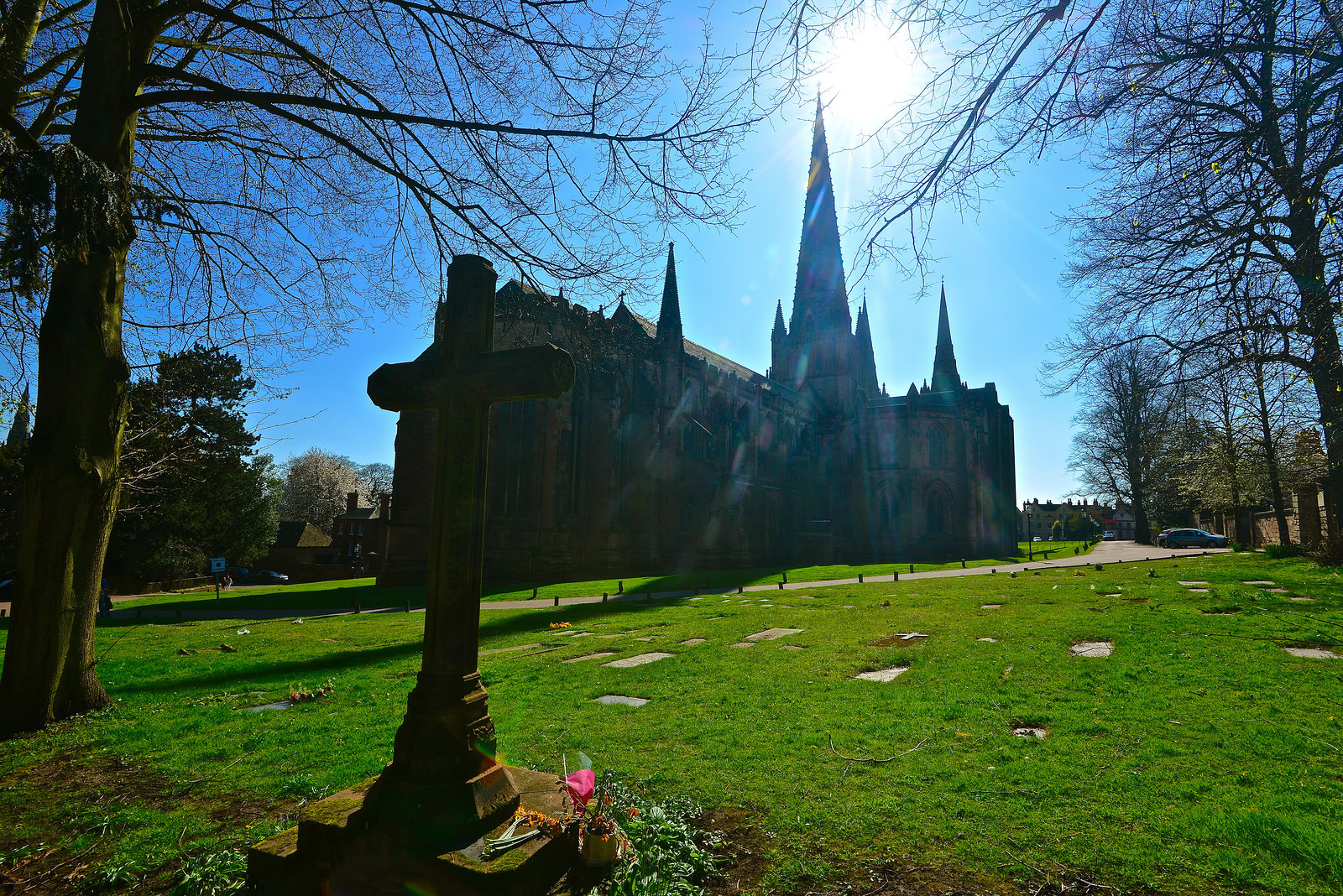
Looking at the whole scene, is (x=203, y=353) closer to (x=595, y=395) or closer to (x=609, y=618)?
(x=609, y=618)

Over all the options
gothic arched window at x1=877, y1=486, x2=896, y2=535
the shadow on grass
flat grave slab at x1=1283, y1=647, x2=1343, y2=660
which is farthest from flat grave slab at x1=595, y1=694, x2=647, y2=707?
gothic arched window at x1=877, y1=486, x2=896, y2=535

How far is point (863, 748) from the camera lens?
14.5 ft

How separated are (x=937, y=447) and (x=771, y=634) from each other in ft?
144

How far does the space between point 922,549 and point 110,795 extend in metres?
48.7

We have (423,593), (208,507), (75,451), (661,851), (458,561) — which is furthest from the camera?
(208,507)

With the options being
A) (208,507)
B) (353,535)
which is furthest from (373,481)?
(208,507)

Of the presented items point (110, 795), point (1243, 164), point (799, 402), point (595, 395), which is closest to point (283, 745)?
point (110, 795)

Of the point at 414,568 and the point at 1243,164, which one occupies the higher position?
the point at 1243,164

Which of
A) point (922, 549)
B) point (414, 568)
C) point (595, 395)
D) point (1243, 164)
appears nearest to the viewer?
point (1243, 164)

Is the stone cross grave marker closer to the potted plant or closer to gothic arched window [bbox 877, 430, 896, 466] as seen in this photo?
the potted plant

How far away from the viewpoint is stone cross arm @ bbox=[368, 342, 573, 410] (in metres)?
3.43

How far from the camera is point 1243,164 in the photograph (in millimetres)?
6379

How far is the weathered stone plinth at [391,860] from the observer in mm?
2592

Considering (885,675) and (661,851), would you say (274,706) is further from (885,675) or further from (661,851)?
(885,675)
